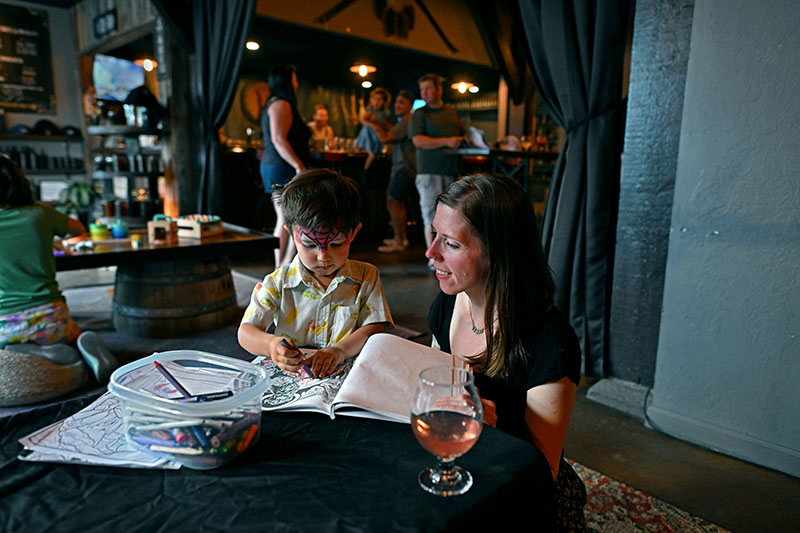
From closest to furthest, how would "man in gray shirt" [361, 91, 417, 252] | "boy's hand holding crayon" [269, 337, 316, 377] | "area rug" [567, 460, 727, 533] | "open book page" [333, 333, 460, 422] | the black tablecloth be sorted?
1. the black tablecloth
2. "open book page" [333, 333, 460, 422]
3. "boy's hand holding crayon" [269, 337, 316, 377]
4. "area rug" [567, 460, 727, 533]
5. "man in gray shirt" [361, 91, 417, 252]

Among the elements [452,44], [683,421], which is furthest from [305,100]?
[683,421]

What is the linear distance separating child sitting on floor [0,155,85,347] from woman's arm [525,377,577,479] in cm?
238

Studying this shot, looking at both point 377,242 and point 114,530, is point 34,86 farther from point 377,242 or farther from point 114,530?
point 114,530

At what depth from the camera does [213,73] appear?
5117 millimetres

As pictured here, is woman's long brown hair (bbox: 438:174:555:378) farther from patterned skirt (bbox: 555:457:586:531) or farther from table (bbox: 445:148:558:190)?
table (bbox: 445:148:558:190)

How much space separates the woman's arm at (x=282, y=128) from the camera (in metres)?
3.85

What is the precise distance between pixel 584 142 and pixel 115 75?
7.83 meters

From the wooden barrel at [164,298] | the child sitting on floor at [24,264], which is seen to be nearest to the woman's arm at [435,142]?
the wooden barrel at [164,298]

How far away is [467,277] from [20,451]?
844 mm

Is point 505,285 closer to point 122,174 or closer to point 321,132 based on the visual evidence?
point 122,174

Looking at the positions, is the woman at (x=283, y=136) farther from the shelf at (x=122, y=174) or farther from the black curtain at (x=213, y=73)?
the shelf at (x=122, y=174)

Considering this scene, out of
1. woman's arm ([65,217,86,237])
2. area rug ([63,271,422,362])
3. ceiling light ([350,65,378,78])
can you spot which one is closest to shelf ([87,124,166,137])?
area rug ([63,271,422,362])

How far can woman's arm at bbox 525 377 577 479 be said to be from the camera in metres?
1.02

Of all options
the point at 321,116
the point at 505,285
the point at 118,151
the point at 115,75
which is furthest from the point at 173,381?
the point at 115,75
